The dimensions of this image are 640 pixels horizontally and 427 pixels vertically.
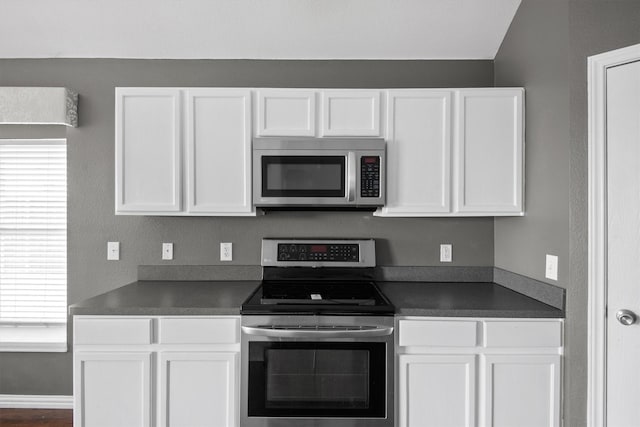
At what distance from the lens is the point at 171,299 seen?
7.79 feet

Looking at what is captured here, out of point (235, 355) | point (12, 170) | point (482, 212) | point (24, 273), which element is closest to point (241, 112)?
point (235, 355)

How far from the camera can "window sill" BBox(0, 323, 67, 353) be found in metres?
2.98

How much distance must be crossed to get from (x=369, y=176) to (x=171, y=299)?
1249 mm

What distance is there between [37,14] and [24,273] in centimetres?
168

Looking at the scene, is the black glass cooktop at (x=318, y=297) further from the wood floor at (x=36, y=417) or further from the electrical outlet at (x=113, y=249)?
the wood floor at (x=36, y=417)

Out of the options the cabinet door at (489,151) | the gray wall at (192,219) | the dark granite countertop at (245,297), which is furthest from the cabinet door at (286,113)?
the dark granite countertop at (245,297)

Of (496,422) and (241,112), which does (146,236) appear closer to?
(241,112)

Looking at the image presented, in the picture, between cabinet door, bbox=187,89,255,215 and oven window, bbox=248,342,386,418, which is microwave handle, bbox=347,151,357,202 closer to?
cabinet door, bbox=187,89,255,215

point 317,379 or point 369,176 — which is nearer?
point 317,379

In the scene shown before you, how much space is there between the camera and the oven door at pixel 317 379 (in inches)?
85.5

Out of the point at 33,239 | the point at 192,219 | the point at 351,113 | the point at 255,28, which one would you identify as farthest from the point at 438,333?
the point at 33,239

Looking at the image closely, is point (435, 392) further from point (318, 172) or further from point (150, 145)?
point (150, 145)

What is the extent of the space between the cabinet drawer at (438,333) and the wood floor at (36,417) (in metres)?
2.17

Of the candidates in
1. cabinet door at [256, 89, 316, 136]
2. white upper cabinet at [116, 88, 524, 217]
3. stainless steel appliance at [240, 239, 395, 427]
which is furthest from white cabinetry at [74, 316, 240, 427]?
cabinet door at [256, 89, 316, 136]
